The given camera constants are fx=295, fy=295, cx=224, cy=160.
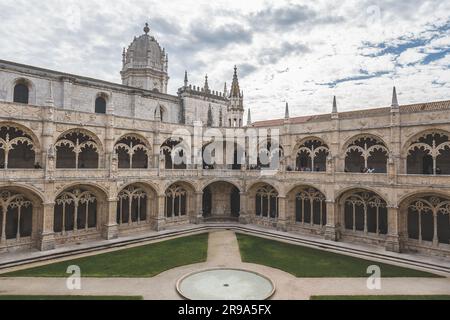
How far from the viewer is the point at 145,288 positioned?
16.8 meters

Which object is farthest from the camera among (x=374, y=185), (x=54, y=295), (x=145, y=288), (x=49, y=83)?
(x=49, y=83)

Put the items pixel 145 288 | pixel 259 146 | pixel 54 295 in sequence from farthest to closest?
pixel 259 146 < pixel 145 288 < pixel 54 295

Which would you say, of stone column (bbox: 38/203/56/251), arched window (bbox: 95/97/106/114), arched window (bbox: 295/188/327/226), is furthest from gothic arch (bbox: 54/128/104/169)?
arched window (bbox: 295/188/327/226)

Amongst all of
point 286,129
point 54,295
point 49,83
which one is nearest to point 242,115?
point 286,129

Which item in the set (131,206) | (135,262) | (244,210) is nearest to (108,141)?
(131,206)

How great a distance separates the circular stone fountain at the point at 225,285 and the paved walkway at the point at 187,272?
1.89 feet

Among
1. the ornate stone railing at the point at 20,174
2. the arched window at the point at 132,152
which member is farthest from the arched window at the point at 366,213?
the ornate stone railing at the point at 20,174

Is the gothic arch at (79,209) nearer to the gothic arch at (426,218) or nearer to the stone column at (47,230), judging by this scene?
the stone column at (47,230)

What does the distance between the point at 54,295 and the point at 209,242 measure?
13658 mm

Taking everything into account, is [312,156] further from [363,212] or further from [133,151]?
[133,151]

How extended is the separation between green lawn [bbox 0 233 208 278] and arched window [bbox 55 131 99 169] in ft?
29.3

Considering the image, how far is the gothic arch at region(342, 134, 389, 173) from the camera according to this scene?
87.7 feet

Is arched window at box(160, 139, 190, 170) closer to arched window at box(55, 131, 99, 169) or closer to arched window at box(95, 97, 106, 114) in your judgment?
arched window at box(55, 131, 99, 169)
